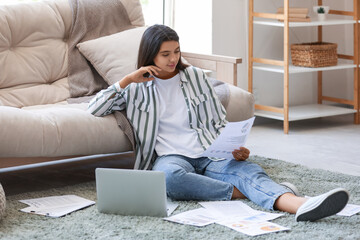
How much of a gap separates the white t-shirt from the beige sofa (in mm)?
186

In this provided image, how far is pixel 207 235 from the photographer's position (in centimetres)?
217

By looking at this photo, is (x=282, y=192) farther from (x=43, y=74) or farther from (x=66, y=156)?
(x=43, y=74)

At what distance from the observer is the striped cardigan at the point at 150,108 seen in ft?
8.97

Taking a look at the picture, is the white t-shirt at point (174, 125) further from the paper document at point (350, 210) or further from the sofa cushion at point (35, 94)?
the sofa cushion at point (35, 94)

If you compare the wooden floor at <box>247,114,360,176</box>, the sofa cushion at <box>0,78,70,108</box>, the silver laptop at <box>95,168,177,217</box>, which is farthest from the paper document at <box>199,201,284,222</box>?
the sofa cushion at <box>0,78,70,108</box>

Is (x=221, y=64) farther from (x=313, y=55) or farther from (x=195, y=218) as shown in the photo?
(x=195, y=218)

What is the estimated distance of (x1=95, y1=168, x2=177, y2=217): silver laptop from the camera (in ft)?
7.63

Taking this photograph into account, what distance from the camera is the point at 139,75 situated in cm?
269

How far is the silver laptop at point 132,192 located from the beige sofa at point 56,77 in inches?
14.8

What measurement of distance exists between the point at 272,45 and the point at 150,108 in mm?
2043

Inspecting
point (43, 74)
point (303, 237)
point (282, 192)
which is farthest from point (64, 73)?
point (303, 237)

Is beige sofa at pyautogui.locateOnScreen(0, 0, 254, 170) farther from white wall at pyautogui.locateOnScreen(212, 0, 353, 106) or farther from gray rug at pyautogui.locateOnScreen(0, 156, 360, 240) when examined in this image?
white wall at pyautogui.locateOnScreen(212, 0, 353, 106)

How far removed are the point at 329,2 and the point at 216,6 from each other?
37.6 inches

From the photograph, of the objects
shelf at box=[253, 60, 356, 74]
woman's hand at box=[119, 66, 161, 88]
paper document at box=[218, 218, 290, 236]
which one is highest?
woman's hand at box=[119, 66, 161, 88]
